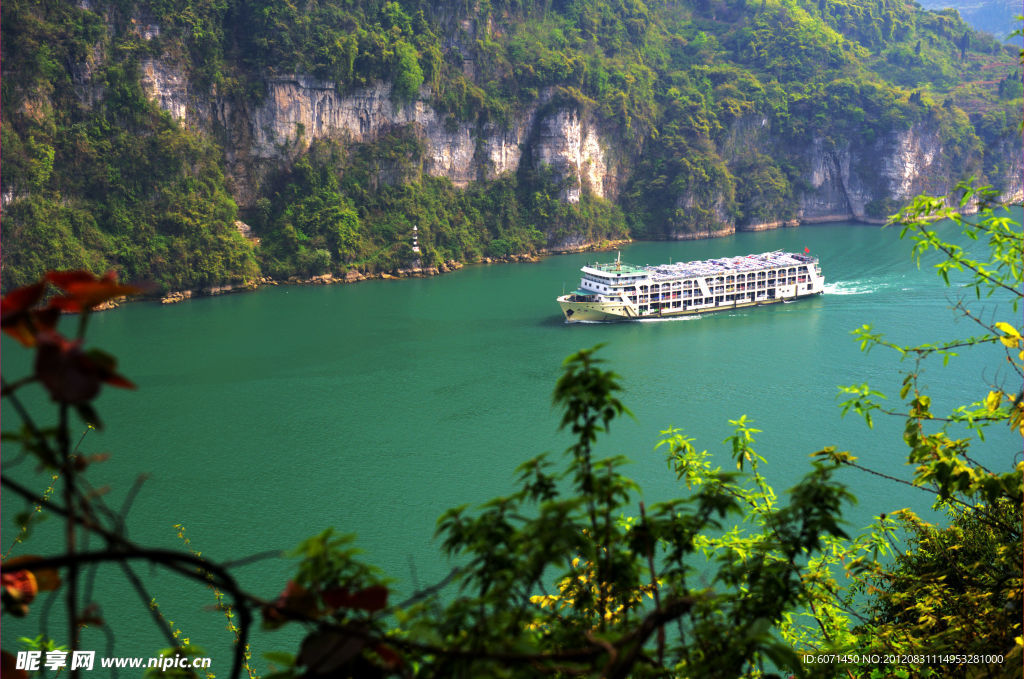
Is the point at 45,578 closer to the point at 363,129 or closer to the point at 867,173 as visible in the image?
the point at 363,129

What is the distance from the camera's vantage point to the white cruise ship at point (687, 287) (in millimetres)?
16891

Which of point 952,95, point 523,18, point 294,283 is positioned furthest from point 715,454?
point 952,95

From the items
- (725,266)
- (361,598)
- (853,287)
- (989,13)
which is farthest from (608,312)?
(989,13)

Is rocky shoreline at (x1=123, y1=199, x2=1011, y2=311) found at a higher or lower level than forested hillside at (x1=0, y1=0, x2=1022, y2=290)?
lower

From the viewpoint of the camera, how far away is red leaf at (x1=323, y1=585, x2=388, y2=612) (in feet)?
2.83

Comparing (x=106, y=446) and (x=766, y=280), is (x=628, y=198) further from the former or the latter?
(x=106, y=446)

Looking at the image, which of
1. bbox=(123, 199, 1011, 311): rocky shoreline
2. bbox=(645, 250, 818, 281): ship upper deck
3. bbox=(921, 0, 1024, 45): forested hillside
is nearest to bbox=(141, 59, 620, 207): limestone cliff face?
bbox=(123, 199, 1011, 311): rocky shoreline

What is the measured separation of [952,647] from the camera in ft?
6.67

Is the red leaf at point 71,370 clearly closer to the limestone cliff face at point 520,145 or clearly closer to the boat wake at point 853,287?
the boat wake at point 853,287

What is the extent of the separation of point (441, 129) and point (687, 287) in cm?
1152

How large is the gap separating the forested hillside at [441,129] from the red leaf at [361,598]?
20.3 meters

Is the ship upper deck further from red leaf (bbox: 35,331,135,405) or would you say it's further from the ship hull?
red leaf (bbox: 35,331,135,405)

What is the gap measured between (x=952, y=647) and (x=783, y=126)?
108 ft

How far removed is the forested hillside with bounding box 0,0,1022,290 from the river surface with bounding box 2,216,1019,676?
3802mm
